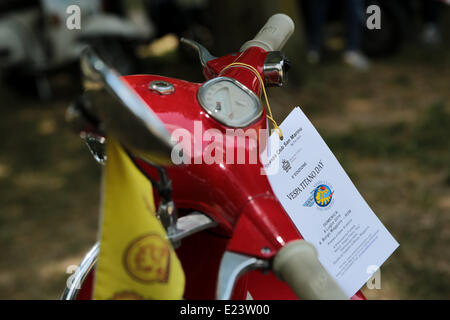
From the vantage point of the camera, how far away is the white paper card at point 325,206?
0.81 metres

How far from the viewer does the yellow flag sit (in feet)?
2.04

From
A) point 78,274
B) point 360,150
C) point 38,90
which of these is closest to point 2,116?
point 38,90

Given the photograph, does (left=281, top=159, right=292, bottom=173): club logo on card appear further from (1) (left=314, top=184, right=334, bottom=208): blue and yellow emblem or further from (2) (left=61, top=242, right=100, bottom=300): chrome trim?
(2) (left=61, top=242, right=100, bottom=300): chrome trim

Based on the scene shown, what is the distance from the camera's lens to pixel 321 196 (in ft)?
2.72

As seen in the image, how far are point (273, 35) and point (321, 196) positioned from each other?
31 cm

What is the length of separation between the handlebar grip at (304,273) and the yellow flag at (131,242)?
0.13m

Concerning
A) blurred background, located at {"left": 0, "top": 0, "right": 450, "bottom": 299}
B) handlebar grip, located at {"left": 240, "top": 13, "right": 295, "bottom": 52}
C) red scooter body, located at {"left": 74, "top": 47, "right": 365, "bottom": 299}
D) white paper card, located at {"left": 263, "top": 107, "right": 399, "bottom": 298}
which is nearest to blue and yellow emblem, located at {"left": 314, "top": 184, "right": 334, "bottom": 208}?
white paper card, located at {"left": 263, "top": 107, "right": 399, "bottom": 298}

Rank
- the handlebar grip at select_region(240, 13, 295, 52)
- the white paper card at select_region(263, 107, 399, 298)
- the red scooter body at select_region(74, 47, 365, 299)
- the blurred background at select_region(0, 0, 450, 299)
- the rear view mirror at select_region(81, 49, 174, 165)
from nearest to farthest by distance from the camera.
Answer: the rear view mirror at select_region(81, 49, 174, 165) → the red scooter body at select_region(74, 47, 365, 299) → the white paper card at select_region(263, 107, 399, 298) → the handlebar grip at select_region(240, 13, 295, 52) → the blurred background at select_region(0, 0, 450, 299)

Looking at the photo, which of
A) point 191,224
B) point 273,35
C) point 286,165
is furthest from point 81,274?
point 273,35

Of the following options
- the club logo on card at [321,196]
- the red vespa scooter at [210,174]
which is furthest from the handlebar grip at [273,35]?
the club logo on card at [321,196]

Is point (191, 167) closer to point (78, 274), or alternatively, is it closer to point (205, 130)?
point (205, 130)

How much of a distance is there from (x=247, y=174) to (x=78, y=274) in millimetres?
334

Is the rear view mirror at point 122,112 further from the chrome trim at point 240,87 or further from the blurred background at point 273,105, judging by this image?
the blurred background at point 273,105

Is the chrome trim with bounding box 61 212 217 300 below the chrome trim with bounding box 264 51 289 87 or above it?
below
